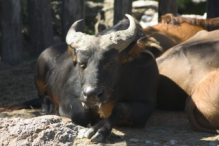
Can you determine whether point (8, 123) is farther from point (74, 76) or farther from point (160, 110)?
point (160, 110)

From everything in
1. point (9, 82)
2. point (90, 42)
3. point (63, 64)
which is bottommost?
point (9, 82)

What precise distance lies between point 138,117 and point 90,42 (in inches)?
42.7

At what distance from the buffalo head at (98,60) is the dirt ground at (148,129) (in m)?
0.48

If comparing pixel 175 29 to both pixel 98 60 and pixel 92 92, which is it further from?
pixel 92 92

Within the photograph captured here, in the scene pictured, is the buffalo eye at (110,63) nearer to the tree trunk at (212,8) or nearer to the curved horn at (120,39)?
the curved horn at (120,39)

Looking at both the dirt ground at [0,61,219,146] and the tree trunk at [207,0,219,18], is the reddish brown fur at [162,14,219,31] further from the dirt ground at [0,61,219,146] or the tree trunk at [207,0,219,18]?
the dirt ground at [0,61,219,146]

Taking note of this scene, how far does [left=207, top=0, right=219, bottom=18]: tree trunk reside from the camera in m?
10.6

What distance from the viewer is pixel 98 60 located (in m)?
7.00

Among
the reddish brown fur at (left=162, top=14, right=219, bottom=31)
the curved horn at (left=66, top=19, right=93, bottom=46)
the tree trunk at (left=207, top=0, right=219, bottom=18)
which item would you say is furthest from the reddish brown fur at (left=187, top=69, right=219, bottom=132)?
the tree trunk at (left=207, top=0, right=219, bottom=18)

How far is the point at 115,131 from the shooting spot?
288 inches

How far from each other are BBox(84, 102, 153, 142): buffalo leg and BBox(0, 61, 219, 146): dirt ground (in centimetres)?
9

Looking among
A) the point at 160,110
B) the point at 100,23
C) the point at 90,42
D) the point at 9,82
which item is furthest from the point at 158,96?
the point at 100,23

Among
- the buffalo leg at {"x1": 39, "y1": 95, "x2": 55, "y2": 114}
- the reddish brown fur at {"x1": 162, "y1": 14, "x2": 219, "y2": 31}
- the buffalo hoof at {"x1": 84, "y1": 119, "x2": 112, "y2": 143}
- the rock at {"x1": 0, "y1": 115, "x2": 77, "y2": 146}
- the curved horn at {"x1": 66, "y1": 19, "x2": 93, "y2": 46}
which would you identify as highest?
the curved horn at {"x1": 66, "y1": 19, "x2": 93, "y2": 46}

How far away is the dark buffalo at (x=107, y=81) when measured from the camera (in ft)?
22.7
